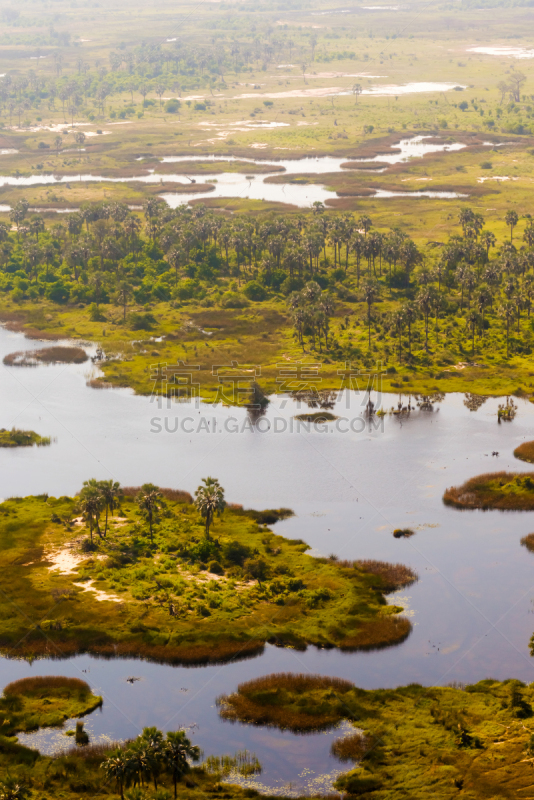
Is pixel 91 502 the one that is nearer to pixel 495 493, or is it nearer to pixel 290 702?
pixel 290 702

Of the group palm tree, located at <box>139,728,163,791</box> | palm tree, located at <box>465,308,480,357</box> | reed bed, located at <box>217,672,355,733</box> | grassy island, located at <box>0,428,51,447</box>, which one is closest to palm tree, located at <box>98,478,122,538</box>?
grassy island, located at <box>0,428,51,447</box>

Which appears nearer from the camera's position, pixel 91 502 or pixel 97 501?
pixel 91 502

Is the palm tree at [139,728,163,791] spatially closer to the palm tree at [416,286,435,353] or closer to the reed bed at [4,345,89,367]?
the reed bed at [4,345,89,367]

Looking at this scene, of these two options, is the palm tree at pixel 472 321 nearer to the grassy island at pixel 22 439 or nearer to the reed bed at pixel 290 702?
the grassy island at pixel 22 439

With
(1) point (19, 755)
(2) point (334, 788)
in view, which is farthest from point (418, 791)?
(1) point (19, 755)

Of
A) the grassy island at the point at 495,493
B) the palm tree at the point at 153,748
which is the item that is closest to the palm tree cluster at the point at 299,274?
the grassy island at the point at 495,493

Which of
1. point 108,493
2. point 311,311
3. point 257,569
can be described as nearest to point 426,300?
point 311,311
